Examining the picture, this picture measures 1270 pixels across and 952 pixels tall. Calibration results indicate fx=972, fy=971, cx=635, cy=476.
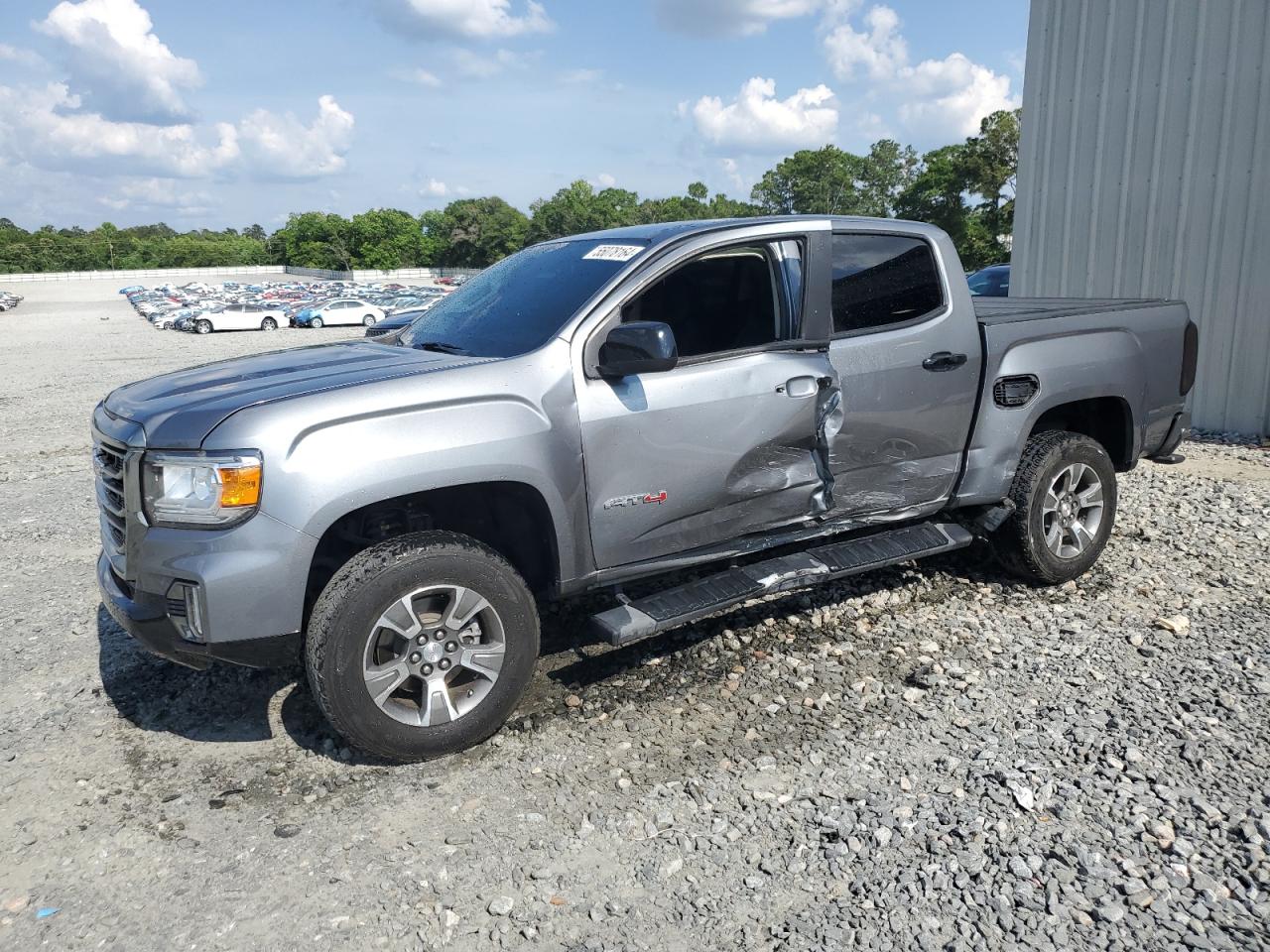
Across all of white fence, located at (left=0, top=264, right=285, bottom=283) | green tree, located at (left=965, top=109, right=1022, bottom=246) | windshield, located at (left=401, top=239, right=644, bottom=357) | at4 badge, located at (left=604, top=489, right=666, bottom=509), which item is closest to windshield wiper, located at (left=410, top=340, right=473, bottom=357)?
windshield, located at (left=401, top=239, right=644, bottom=357)

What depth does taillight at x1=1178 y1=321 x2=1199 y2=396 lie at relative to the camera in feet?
18.7

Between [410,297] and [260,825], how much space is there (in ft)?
176

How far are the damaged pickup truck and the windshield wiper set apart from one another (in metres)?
0.02

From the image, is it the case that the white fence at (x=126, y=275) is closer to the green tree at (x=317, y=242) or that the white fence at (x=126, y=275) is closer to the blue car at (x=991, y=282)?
the green tree at (x=317, y=242)

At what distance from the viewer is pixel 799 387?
4254 millimetres

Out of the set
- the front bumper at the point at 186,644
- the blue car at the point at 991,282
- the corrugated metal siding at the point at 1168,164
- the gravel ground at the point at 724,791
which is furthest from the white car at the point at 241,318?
the front bumper at the point at 186,644

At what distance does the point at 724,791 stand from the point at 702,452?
1.35m

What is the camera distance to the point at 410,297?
179ft

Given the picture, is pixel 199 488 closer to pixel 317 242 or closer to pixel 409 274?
pixel 409 274

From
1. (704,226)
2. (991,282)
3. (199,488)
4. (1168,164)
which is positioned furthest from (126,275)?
(199,488)

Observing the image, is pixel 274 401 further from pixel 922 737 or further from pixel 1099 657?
pixel 1099 657

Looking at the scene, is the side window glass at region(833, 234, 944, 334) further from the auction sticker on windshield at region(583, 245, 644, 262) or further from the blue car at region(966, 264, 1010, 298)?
the blue car at region(966, 264, 1010, 298)

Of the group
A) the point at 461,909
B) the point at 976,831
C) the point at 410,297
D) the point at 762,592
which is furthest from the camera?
the point at 410,297

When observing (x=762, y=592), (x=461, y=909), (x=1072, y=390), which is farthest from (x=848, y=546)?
(x=461, y=909)
